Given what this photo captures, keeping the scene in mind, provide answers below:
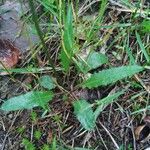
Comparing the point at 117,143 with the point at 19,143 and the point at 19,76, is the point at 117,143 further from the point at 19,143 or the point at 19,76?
the point at 19,76

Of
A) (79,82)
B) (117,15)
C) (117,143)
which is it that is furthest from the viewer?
(117,15)

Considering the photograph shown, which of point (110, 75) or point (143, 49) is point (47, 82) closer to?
point (110, 75)

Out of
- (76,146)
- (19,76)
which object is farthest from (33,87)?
(76,146)

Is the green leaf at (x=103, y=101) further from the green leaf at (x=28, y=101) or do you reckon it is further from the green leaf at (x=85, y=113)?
the green leaf at (x=28, y=101)

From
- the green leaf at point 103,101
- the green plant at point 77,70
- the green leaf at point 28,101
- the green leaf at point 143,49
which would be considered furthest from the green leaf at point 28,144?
the green leaf at point 143,49

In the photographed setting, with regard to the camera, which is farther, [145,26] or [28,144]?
[145,26]

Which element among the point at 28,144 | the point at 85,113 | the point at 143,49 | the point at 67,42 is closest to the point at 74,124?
the point at 85,113
